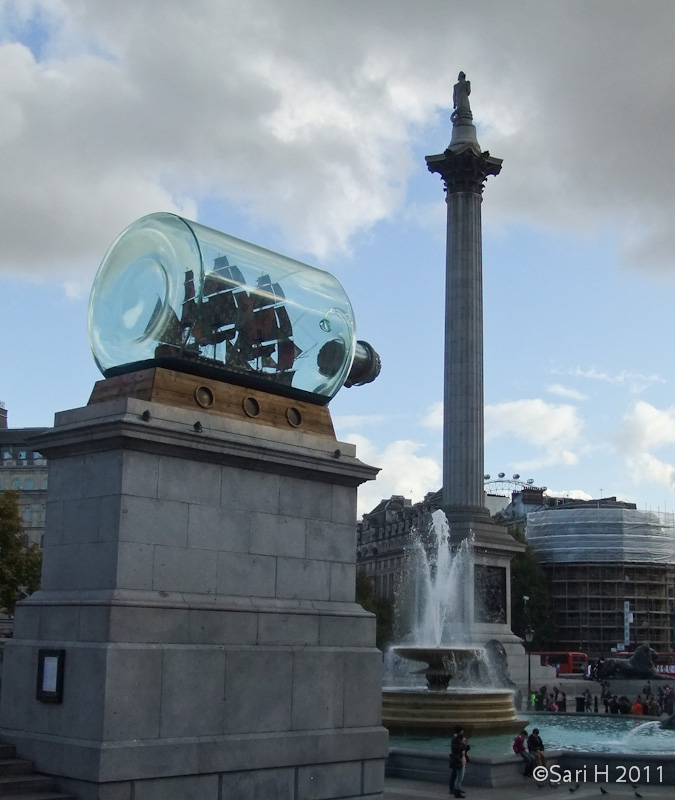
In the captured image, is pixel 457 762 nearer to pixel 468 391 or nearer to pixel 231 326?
pixel 231 326

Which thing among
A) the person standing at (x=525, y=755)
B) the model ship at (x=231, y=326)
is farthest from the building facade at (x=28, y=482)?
the model ship at (x=231, y=326)

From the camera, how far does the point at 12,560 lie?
162 ft

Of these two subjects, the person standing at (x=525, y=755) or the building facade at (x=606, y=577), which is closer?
the person standing at (x=525, y=755)

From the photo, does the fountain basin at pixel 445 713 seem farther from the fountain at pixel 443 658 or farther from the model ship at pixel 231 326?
the model ship at pixel 231 326

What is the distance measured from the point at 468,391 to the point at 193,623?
1914 inches

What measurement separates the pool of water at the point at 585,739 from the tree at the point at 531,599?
59.8m

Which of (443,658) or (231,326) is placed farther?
(443,658)

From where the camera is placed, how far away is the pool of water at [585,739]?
23.2 meters

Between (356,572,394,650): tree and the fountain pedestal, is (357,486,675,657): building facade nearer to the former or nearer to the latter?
(356,572,394,650): tree

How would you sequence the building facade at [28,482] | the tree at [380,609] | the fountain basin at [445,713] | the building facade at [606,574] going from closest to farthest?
the fountain basin at [445,713], the tree at [380,609], the building facade at [28,482], the building facade at [606,574]

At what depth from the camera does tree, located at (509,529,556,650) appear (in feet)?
305

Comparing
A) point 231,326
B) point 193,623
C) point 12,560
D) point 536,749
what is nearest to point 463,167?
point 12,560

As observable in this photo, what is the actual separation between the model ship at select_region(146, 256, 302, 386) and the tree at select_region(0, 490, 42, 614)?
129 feet

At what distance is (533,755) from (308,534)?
870 cm
